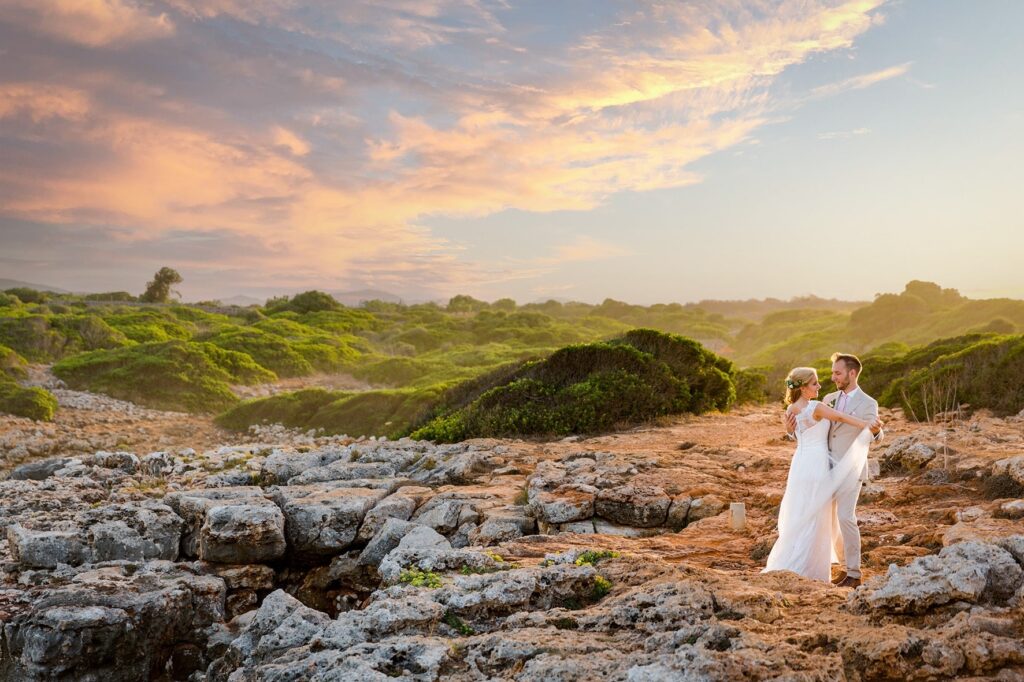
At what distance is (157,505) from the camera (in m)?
8.91

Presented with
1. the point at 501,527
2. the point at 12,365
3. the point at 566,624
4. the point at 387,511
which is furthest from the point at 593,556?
the point at 12,365

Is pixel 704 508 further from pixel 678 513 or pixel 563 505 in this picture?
pixel 563 505

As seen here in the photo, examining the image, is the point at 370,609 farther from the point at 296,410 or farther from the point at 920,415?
the point at 296,410

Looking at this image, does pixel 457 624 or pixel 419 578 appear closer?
pixel 457 624

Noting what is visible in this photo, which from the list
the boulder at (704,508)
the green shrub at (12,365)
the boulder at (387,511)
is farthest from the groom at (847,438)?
the green shrub at (12,365)

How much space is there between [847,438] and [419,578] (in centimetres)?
398

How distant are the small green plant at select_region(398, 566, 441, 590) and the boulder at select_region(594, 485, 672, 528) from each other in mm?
3075

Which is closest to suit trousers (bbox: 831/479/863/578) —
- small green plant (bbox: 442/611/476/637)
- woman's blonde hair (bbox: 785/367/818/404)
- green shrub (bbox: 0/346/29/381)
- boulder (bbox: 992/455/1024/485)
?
woman's blonde hair (bbox: 785/367/818/404)

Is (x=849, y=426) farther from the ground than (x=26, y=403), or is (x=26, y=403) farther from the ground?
(x=849, y=426)

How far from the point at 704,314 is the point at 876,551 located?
74594 mm

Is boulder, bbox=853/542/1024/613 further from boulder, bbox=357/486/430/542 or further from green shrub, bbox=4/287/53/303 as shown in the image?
green shrub, bbox=4/287/53/303

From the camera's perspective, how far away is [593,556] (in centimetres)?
613

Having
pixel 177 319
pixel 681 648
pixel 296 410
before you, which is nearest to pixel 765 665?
pixel 681 648

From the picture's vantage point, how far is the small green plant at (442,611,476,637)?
4914 mm
